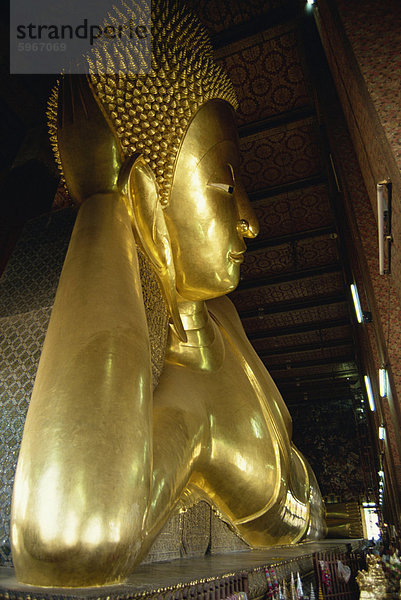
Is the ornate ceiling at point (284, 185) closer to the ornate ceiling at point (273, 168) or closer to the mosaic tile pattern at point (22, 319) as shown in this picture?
the ornate ceiling at point (273, 168)

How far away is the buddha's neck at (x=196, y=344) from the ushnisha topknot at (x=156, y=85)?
22.4 inches

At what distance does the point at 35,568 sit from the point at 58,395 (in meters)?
0.33

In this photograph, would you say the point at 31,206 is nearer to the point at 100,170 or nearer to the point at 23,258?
the point at 23,258

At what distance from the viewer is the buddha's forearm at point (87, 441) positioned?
818 mm

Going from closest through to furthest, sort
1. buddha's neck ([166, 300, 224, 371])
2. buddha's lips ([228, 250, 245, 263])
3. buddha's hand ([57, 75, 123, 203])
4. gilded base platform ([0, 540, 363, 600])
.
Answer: gilded base platform ([0, 540, 363, 600])
buddha's hand ([57, 75, 123, 203])
buddha's lips ([228, 250, 245, 263])
buddha's neck ([166, 300, 224, 371])

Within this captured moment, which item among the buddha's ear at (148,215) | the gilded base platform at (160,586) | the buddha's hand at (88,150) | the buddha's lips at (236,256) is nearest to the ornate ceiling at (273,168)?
the buddha's hand at (88,150)

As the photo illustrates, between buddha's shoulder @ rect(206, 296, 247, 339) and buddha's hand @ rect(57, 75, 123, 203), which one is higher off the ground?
buddha's hand @ rect(57, 75, 123, 203)

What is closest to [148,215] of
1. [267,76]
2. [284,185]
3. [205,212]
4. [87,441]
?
[205,212]

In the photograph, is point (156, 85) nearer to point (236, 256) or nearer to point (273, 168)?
point (236, 256)

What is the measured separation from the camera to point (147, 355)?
115 cm

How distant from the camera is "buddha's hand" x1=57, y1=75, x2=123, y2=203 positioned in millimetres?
1504

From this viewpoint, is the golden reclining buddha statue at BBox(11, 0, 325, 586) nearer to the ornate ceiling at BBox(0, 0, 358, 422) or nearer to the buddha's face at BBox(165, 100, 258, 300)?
the buddha's face at BBox(165, 100, 258, 300)

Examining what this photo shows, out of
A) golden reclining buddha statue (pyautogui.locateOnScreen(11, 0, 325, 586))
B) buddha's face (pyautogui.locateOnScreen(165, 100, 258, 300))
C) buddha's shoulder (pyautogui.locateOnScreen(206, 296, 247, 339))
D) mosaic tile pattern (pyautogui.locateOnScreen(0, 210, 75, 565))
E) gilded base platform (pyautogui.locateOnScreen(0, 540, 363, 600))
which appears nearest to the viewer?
gilded base platform (pyautogui.locateOnScreen(0, 540, 363, 600))

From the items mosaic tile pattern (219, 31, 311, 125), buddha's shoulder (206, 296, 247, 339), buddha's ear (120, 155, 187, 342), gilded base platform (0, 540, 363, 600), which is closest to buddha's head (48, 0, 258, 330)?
buddha's ear (120, 155, 187, 342)
